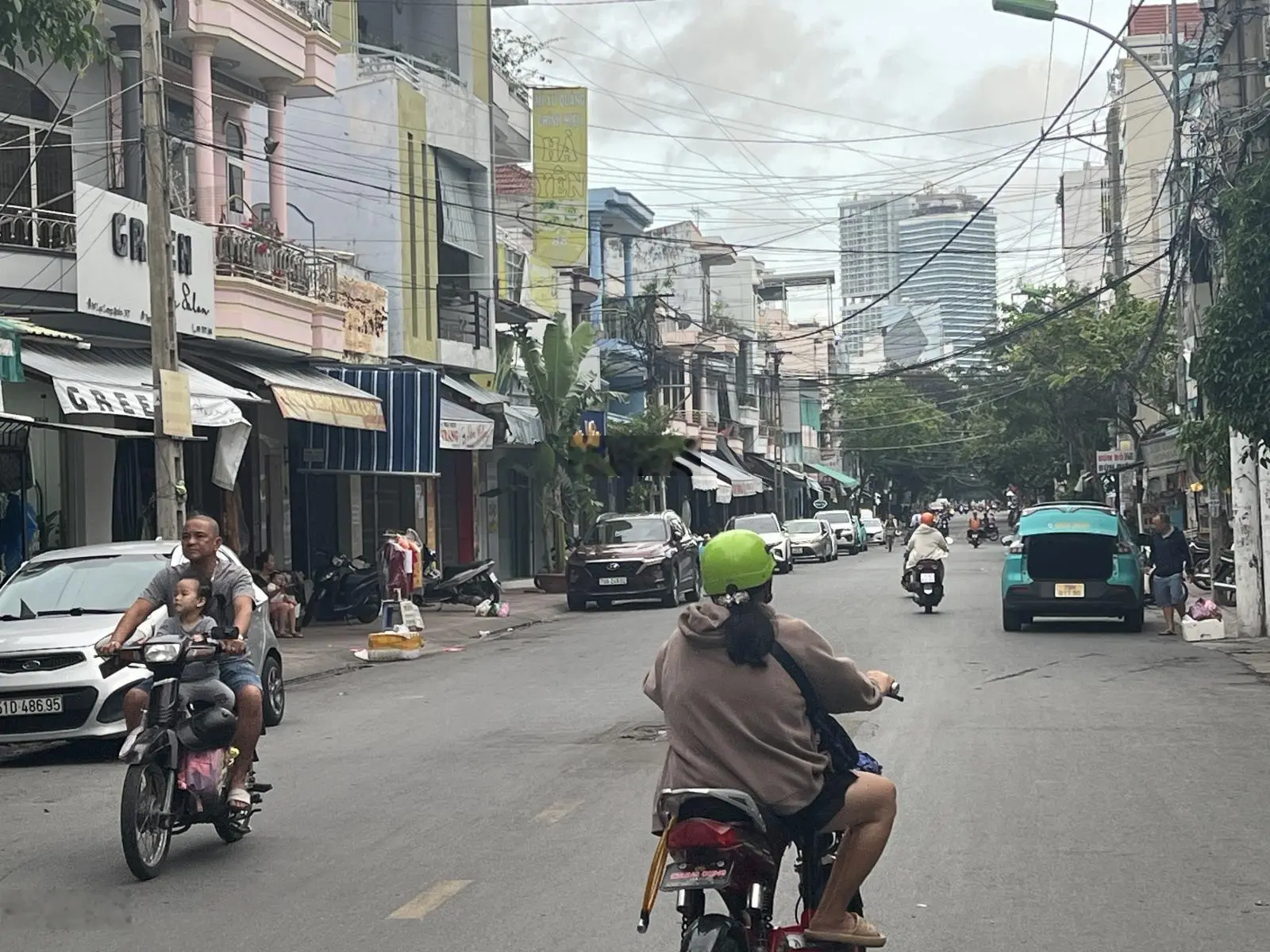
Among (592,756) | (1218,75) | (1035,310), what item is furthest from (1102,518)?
(1035,310)

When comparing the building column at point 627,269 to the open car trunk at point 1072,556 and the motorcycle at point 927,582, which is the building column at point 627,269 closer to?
the motorcycle at point 927,582

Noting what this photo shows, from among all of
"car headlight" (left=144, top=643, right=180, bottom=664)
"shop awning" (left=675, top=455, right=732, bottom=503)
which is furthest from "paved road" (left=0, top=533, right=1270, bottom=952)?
"shop awning" (left=675, top=455, right=732, bottom=503)

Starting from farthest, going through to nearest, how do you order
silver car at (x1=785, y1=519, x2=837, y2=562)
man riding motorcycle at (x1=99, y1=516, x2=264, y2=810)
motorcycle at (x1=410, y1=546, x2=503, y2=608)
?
silver car at (x1=785, y1=519, x2=837, y2=562), motorcycle at (x1=410, y1=546, x2=503, y2=608), man riding motorcycle at (x1=99, y1=516, x2=264, y2=810)

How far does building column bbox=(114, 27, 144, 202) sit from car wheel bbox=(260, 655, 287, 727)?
9779mm

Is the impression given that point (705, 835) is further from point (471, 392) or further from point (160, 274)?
point (471, 392)

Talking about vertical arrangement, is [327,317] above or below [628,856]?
above

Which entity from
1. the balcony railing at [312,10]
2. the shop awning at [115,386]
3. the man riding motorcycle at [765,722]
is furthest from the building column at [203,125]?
the man riding motorcycle at [765,722]

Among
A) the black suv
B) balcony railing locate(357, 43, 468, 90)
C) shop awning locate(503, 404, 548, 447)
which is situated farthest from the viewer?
shop awning locate(503, 404, 548, 447)

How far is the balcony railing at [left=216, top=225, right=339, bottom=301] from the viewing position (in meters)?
22.7

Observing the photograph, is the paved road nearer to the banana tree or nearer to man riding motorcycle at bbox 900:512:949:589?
man riding motorcycle at bbox 900:512:949:589

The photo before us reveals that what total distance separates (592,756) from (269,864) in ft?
12.2

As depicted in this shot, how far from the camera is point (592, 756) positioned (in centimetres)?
1162

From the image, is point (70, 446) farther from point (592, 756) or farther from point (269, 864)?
point (269, 864)

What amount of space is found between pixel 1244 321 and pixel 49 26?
1111 centimetres
